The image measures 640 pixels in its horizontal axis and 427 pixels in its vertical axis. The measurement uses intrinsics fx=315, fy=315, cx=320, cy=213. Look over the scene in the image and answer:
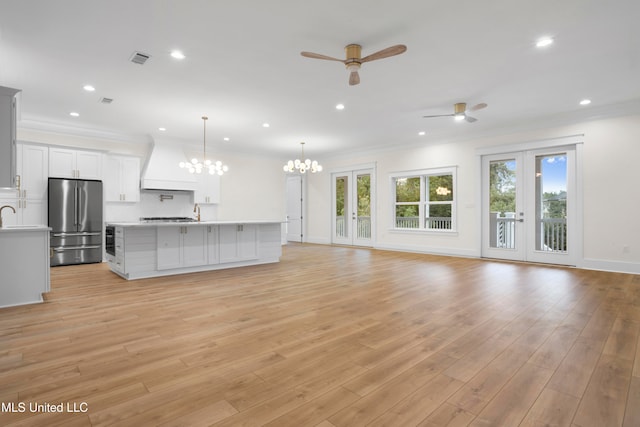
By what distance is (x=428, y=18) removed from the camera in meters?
3.06

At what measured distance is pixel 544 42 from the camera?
3471mm

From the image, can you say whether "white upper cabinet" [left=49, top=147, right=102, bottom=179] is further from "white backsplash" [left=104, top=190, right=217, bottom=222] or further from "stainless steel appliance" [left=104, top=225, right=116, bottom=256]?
"stainless steel appliance" [left=104, top=225, right=116, bottom=256]

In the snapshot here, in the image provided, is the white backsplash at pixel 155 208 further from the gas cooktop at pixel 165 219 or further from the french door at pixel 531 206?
the french door at pixel 531 206

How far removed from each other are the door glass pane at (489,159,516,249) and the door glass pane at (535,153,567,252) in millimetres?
452

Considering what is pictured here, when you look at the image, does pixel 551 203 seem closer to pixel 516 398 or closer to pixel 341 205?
pixel 341 205

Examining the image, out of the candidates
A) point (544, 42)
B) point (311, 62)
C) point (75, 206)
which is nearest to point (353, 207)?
point (311, 62)

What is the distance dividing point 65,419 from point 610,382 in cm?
310

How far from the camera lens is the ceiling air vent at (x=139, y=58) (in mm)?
3722

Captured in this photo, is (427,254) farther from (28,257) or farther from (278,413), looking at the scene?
(28,257)

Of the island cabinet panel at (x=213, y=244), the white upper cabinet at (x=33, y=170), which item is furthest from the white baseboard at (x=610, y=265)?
the white upper cabinet at (x=33, y=170)

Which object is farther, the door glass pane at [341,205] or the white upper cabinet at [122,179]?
the door glass pane at [341,205]

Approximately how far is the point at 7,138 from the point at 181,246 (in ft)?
8.67

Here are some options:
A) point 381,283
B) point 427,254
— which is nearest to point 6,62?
point 381,283

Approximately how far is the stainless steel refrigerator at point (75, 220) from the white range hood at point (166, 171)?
1.01 metres
